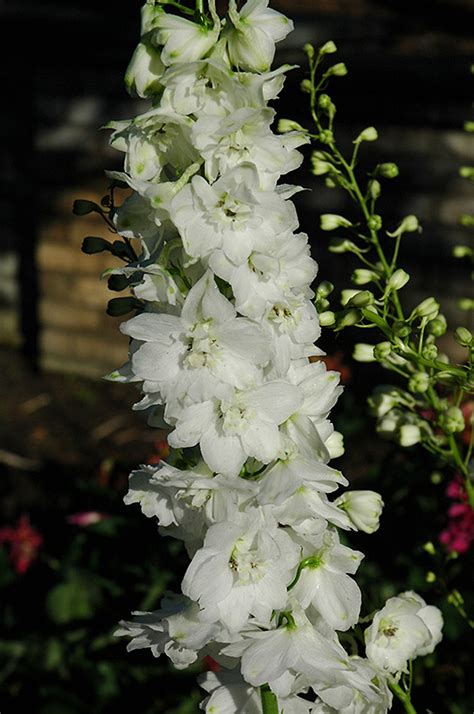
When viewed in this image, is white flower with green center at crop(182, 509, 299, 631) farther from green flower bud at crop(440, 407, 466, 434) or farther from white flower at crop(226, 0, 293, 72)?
white flower at crop(226, 0, 293, 72)

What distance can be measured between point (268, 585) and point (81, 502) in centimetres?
200

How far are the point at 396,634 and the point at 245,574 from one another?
29cm

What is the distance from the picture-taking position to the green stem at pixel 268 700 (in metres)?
1.19

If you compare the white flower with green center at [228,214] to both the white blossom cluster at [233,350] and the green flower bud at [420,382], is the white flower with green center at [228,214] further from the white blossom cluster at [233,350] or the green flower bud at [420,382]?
the green flower bud at [420,382]

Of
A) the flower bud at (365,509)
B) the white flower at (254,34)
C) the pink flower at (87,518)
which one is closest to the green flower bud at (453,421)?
the flower bud at (365,509)

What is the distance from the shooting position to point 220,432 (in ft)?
3.57

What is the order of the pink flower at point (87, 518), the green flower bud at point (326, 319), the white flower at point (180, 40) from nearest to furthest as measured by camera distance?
the white flower at point (180, 40) < the green flower bud at point (326, 319) < the pink flower at point (87, 518)

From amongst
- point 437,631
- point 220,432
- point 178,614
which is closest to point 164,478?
point 220,432

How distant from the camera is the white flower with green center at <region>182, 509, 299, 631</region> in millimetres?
1108

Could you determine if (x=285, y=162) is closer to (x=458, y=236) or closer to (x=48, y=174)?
(x=458, y=236)

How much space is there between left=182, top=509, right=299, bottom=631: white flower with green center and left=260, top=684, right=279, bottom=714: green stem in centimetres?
11

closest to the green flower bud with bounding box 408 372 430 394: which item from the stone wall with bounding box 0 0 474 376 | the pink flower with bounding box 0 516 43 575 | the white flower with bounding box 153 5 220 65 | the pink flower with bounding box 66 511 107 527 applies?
the white flower with bounding box 153 5 220 65

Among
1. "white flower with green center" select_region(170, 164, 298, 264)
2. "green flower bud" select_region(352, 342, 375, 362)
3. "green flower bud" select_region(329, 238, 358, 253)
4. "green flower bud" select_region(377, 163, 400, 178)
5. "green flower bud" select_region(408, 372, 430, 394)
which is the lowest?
"green flower bud" select_region(352, 342, 375, 362)

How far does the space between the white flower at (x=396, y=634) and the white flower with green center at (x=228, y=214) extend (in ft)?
1.73
